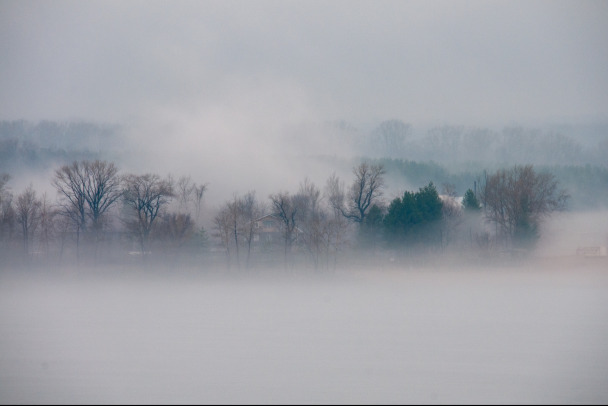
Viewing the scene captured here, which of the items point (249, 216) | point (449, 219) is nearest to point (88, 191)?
point (249, 216)

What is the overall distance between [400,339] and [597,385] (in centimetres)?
381

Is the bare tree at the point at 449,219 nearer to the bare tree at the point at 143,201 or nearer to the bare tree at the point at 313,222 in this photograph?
the bare tree at the point at 313,222

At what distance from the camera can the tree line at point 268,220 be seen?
66.6 feet

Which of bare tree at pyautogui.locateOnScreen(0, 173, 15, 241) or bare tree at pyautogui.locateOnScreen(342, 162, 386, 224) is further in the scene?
bare tree at pyautogui.locateOnScreen(342, 162, 386, 224)

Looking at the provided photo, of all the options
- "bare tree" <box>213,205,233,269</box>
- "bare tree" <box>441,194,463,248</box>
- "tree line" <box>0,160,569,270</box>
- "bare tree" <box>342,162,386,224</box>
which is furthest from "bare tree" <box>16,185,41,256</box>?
"bare tree" <box>441,194,463,248</box>

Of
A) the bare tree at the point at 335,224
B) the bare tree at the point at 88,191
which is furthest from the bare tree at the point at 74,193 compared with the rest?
the bare tree at the point at 335,224

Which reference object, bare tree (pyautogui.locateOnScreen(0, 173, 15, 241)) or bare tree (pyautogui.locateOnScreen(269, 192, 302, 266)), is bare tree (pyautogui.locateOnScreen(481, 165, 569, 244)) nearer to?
bare tree (pyautogui.locateOnScreen(269, 192, 302, 266))

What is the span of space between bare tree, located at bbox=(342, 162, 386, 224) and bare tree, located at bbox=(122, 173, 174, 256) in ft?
25.8

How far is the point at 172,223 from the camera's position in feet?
67.7

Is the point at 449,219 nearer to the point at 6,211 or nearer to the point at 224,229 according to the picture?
the point at 224,229

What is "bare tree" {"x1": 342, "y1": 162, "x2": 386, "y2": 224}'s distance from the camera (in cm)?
2467

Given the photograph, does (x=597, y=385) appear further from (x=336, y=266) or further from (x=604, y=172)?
(x=604, y=172)

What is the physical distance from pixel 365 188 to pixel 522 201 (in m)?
6.77

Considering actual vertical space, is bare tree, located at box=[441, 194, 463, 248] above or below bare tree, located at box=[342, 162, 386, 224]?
below
